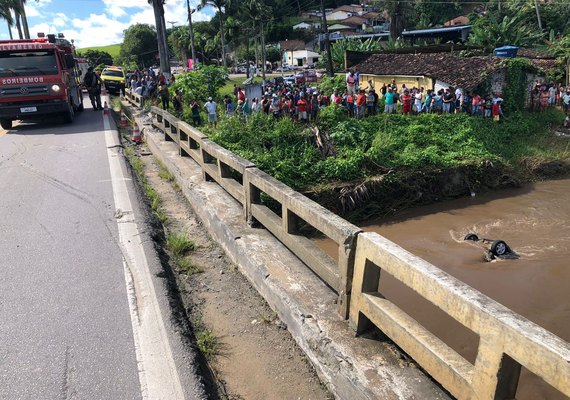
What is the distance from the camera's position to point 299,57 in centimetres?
7512

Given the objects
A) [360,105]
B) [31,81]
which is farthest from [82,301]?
[360,105]

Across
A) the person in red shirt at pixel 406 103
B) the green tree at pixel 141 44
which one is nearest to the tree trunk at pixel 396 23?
the person in red shirt at pixel 406 103

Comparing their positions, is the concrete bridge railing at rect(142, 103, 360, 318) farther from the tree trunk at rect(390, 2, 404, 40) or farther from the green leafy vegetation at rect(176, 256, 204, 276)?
the tree trunk at rect(390, 2, 404, 40)

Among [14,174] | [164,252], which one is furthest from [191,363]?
[14,174]

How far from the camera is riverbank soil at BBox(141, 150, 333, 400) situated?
335cm

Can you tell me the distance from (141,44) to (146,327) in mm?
93939

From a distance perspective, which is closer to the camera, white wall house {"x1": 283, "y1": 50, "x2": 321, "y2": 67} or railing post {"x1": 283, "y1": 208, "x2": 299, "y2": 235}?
railing post {"x1": 283, "y1": 208, "x2": 299, "y2": 235}

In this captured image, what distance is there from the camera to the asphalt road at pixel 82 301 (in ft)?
10.7

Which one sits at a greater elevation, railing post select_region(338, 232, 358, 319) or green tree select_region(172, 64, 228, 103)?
green tree select_region(172, 64, 228, 103)

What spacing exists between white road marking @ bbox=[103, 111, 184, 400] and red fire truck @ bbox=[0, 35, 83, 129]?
34.5 ft

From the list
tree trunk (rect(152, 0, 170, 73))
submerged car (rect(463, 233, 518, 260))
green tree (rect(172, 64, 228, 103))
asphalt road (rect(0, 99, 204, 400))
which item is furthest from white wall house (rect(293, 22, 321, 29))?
asphalt road (rect(0, 99, 204, 400))

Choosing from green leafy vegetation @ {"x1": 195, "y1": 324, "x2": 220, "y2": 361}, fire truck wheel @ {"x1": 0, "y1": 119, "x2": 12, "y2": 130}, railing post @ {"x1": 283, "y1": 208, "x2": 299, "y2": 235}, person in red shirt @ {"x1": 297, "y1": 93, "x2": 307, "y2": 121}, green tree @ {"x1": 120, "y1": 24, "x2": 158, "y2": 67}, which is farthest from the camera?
green tree @ {"x1": 120, "y1": 24, "x2": 158, "y2": 67}

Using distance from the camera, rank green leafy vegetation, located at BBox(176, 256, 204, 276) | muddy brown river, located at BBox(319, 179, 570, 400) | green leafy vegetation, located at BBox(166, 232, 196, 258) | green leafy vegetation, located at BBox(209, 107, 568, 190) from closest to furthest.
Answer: green leafy vegetation, located at BBox(176, 256, 204, 276), green leafy vegetation, located at BBox(166, 232, 196, 258), muddy brown river, located at BBox(319, 179, 570, 400), green leafy vegetation, located at BBox(209, 107, 568, 190)

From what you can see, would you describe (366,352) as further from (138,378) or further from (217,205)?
(217,205)
